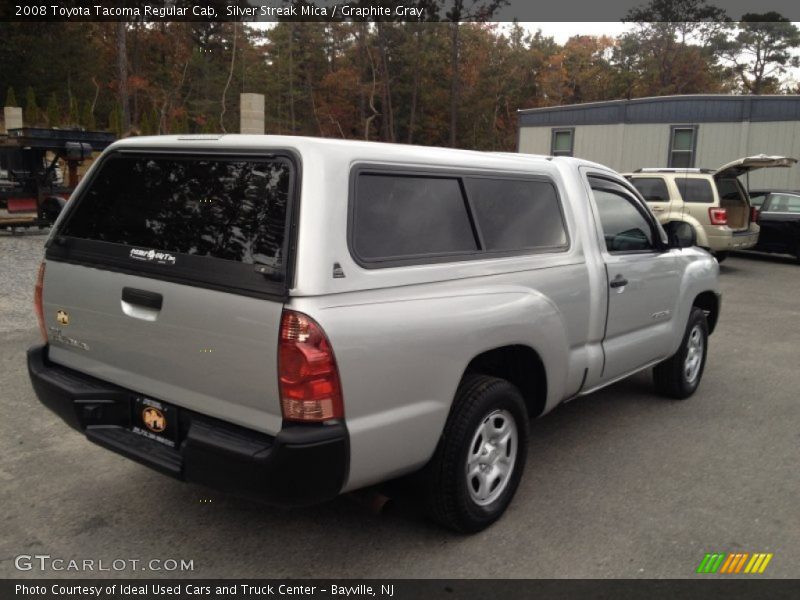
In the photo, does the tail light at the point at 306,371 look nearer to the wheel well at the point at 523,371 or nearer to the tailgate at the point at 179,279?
the tailgate at the point at 179,279

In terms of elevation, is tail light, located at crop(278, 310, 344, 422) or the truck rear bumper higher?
tail light, located at crop(278, 310, 344, 422)

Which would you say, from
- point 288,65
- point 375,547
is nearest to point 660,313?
point 375,547

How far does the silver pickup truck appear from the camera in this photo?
2615mm

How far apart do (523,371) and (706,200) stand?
10.6 m

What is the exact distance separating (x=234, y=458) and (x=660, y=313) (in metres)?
3.42

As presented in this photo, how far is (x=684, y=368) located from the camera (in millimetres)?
5449

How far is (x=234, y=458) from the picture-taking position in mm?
2633

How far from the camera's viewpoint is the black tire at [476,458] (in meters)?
3.13

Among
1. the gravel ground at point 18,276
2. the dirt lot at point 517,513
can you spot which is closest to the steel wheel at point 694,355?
the dirt lot at point 517,513

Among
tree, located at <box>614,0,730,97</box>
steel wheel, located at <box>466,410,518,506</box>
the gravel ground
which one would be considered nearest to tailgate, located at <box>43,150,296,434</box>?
steel wheel, located at <box>466,410,518,506</box>

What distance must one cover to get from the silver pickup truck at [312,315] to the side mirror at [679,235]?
150cm
